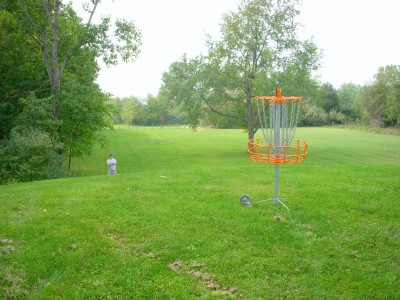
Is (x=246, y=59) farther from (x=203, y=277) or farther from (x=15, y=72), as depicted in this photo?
(x=203, y=277)

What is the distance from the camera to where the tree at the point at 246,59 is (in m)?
34.5

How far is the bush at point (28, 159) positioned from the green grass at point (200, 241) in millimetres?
4134

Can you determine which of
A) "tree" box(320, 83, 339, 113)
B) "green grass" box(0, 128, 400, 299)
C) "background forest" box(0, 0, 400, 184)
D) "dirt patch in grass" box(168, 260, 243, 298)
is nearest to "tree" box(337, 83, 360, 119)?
"tree" box(320, 83, 339, 113)

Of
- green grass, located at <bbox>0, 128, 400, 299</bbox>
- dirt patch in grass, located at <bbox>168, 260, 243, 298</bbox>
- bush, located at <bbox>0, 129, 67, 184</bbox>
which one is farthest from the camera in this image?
bush, located at <bbox>0, 129, 67, 184</bbox>

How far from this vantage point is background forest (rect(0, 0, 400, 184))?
2102 cm

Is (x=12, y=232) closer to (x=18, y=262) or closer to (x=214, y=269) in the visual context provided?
(x=18, y=262)

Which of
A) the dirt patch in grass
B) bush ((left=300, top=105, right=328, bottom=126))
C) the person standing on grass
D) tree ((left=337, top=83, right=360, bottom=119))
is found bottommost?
the dirt patch in grass

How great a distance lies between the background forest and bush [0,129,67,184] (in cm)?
5

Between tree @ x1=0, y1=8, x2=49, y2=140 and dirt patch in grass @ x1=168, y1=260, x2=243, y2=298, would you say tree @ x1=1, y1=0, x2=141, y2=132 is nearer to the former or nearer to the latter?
tree @ x1=0, y1=8, x2=49, y2=140

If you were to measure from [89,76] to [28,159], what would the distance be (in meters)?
12.3

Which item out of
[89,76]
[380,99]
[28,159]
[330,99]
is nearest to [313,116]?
[330,99]

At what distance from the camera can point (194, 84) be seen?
3581cm

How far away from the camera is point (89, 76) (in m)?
27.5

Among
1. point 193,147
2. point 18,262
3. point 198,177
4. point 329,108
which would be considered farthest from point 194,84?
point 329,108
